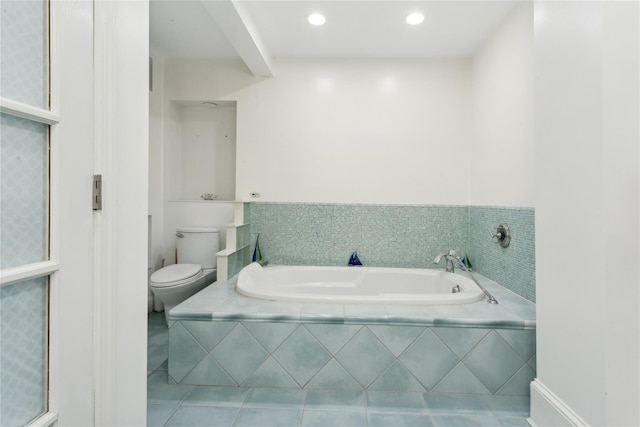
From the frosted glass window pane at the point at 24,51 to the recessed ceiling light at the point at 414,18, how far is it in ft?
7.75

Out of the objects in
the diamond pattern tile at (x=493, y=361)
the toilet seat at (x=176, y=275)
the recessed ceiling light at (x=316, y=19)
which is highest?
the recessed ceiling light at (x=316, y=19)

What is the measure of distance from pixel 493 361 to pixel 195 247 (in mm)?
2505

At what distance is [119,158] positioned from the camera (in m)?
0.78

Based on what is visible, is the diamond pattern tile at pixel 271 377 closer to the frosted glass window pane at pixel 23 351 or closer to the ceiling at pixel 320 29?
the frosted glass window pane at pixel 23 351

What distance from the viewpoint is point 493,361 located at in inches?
65.9

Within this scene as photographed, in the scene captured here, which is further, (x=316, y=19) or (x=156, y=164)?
(x=156, y=164)

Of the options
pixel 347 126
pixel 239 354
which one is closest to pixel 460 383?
pixel 239 354

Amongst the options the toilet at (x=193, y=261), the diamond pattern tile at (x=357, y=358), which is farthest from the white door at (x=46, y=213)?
the toilet at (x=193, y=261)

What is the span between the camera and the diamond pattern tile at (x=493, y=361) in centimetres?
167

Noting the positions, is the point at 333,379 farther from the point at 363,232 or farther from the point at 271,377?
the point at 363,232

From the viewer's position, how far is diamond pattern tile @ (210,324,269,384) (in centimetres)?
173

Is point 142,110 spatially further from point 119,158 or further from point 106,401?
point 106,401

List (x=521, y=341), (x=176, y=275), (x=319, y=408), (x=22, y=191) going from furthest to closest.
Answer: (x=176, y=275)
(x=521, y=341)
(x=319, y=408)
(x=22, y=191)

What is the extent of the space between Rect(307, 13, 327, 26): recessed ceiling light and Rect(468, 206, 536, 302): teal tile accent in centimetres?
199
